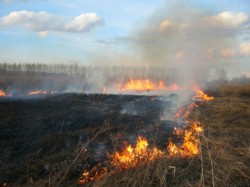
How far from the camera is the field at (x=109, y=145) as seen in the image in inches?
141

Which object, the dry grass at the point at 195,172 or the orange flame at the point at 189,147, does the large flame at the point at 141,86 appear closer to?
the orange flame at the point at 189,147

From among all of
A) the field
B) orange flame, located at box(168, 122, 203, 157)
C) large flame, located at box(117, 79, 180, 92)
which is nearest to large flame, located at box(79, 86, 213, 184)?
orange flame, located at box(168, 122, 203, 157)

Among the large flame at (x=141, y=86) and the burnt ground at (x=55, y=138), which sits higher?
the large flame at (x=141, y=86)

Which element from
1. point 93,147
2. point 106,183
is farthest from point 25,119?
point 106,183

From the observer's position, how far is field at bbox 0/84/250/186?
11.8 ft

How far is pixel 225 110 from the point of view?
17922 millimetres

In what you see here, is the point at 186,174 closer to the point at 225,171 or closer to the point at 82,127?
the point at 225,171

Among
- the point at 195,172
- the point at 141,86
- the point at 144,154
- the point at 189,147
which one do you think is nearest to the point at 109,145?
the point at 189,147

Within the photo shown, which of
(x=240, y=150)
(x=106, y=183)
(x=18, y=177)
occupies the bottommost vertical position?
(x=18, y=177)

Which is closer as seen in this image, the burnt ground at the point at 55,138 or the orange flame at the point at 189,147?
the orange flame at the point at 189,147

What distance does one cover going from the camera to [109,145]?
994cm

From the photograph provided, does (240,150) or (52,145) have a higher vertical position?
(240,150)

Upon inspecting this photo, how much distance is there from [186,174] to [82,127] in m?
9.88

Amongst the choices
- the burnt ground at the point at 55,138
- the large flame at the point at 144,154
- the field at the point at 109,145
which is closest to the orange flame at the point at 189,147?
the large flame at the point at 144,154
